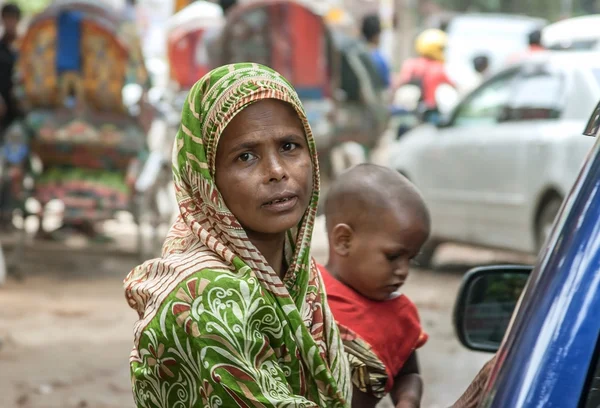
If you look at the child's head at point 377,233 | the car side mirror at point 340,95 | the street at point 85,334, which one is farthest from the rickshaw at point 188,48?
the child's head at point 377,233

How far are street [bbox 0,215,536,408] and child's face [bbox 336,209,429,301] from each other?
2912 millimetres

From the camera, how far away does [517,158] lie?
8391 mm

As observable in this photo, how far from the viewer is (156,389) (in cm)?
212

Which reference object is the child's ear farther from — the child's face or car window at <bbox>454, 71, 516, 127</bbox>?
car window at <bbox>454, 71, 516, 127</bbox>

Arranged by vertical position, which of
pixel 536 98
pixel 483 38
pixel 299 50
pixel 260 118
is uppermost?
pixel 260 118

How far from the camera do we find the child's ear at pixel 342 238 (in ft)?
8.79

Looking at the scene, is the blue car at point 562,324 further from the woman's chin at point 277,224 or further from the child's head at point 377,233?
the child's head at point 377,233

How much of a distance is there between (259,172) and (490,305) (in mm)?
766

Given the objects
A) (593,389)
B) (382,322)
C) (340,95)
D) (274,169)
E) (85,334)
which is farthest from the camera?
(340,95)

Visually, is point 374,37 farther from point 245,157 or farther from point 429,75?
point 245,157

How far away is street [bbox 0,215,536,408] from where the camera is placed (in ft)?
18.8

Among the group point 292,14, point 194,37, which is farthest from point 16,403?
point 194,37

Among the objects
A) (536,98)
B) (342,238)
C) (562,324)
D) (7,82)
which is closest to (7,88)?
(7,82)

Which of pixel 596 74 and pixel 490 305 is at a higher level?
pixel 490 305
